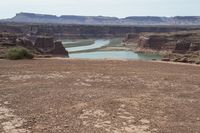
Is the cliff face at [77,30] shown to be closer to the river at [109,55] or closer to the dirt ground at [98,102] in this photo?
the river at [109,55]

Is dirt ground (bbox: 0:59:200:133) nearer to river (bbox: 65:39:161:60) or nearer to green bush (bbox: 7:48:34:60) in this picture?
green bush (bbox: 7:48:34:60)


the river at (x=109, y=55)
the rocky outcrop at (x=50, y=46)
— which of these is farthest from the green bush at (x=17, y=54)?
the rocky outcrop at (x=50, y=46)

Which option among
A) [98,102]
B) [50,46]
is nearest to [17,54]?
[98,102]

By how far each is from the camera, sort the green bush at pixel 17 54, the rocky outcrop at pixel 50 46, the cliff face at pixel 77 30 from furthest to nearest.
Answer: the cliff face at pixel 77 30 < the rocky outcrop at pixel 50 46 < the green bush at pixel 17 54

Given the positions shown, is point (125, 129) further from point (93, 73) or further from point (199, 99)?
point (93, 73)

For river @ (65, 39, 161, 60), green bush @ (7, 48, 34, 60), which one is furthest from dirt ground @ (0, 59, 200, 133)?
river @ (65, 39, 161, 60)

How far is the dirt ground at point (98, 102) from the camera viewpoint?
8.92 m

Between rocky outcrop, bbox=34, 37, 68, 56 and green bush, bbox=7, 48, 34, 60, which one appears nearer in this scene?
green bush, bbox=7, 48, 34, 60

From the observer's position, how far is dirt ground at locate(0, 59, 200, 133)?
8.92 m

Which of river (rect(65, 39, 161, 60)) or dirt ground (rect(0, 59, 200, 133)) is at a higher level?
dirt ground (rect(0, 59, 200, 133))

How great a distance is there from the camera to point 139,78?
1653cm

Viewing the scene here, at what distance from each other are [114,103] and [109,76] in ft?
19.4

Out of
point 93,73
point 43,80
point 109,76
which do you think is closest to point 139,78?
point 109,76

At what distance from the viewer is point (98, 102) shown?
11289 millimetres
